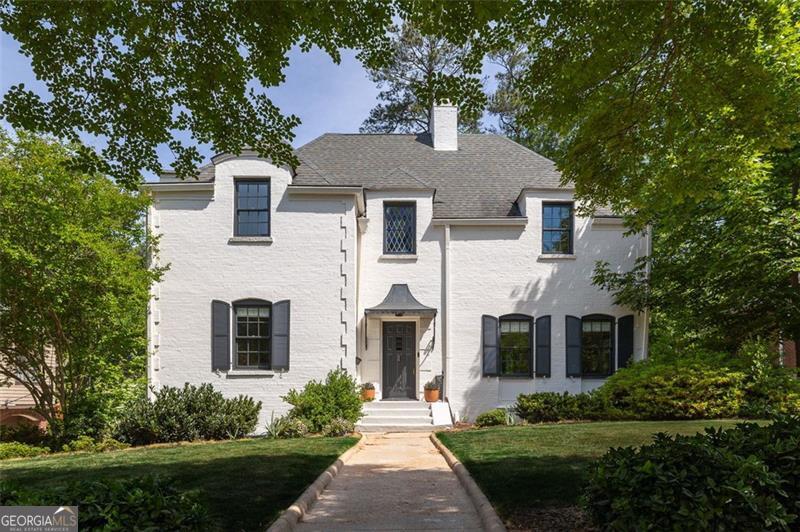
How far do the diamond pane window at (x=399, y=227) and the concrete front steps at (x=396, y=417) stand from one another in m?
4.38

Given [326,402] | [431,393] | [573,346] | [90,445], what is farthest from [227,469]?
[573,346]

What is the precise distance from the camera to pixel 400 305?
1560 centimetres

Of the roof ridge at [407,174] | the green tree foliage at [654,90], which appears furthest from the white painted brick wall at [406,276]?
the green tree foliage at [654,90]

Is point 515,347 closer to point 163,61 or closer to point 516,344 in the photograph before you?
point 516,344

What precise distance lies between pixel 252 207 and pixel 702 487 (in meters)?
12.9

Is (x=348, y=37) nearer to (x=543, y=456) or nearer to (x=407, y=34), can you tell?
(x=543, y=456)

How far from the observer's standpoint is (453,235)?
16.3 meters

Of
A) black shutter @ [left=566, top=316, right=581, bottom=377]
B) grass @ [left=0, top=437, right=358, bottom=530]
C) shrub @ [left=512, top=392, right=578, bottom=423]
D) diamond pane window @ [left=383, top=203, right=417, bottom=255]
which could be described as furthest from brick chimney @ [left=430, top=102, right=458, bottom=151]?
grass @ [left=0, top=437, right=358, bottom=530]

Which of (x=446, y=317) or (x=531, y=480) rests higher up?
(x=446, y=317)

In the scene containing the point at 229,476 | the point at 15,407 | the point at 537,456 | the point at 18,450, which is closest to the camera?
the point at 229,476

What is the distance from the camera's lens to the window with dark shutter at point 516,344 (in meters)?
16.0

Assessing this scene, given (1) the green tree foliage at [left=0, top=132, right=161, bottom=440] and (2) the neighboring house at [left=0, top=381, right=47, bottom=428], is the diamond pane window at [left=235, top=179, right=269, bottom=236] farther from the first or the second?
(2) the neighboring house at [left=0, top=381, right=47, bottom=428]

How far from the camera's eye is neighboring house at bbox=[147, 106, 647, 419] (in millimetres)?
14578

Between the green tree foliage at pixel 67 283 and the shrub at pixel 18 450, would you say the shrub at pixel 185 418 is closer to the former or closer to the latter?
the green tree foliage at pixel 67 283
